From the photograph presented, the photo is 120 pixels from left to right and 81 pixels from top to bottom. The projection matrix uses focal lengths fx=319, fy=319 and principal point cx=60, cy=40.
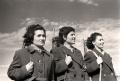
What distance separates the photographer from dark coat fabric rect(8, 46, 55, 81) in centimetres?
287

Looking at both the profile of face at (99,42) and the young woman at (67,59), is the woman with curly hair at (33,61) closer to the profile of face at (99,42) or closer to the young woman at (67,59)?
the young woman at (67,59)

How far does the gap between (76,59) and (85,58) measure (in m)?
0.28

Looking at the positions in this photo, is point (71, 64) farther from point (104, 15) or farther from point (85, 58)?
point (104, 15)

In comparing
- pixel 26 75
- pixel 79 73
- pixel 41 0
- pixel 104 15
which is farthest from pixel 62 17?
pixel 26 75

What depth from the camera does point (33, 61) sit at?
2.99 meters

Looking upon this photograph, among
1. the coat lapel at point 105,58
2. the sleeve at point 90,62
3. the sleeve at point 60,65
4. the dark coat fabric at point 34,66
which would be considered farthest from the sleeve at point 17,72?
the coat lapel at point 105,58

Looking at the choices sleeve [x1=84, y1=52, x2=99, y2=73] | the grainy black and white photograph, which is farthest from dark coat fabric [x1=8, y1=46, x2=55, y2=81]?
sleeve [x1=84, y1=52, x2=99, y2=73]

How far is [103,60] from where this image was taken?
3783 mm

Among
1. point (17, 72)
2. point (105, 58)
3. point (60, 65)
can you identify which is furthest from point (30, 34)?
point (105, 58)

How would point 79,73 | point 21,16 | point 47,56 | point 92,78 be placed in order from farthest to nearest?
point 21,16 → point 92,78 → point 79,73 → point 47,56

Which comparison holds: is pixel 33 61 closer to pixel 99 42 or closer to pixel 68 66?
pixel 68 66

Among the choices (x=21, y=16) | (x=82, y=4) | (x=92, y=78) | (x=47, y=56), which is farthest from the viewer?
(x=82, y=4)

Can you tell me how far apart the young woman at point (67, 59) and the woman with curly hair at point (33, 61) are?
288 millimetres

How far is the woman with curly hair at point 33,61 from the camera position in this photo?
288 cm
